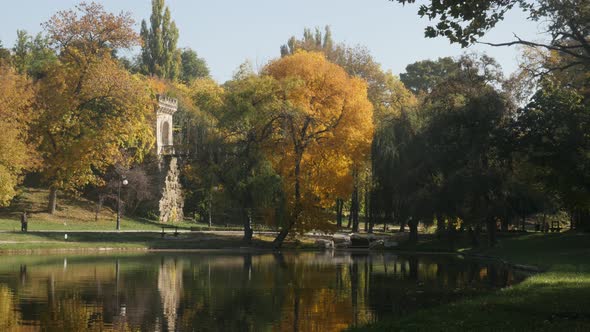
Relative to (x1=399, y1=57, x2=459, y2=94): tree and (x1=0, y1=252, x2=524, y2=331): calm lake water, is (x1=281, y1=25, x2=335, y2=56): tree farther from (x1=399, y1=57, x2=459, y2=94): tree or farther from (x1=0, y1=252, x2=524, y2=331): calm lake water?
(x1=0, y1=252, x2=524, y2=331): calm lake water

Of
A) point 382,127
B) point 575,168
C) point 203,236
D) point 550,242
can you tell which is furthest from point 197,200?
point 575,168

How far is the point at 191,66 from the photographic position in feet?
467

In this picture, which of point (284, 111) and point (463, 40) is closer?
point (463, 40)

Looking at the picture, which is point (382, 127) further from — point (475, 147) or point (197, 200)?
point (197, 200)

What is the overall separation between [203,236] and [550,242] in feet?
82.0

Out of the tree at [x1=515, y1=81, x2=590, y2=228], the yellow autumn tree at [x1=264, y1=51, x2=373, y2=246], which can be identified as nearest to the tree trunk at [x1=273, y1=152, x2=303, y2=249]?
the yellow autumn tree at [x1=264, y1=51, x2=373, y2=246]

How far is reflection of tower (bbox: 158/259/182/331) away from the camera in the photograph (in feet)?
73.6

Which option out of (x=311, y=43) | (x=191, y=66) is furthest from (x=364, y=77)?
(x=191, y=66)

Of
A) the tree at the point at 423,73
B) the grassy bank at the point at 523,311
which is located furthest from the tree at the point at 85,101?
the tree at the point at 423,73

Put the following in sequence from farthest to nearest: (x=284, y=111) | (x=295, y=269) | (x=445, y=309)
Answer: (x=284, y=111), (x=295, y=269), (x=445, y=309)

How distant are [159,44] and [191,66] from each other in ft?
96.4

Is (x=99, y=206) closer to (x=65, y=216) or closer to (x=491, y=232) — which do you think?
(x=65, y=216)

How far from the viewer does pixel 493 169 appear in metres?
54.5

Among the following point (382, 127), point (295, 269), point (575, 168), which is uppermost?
point (382, 127)
